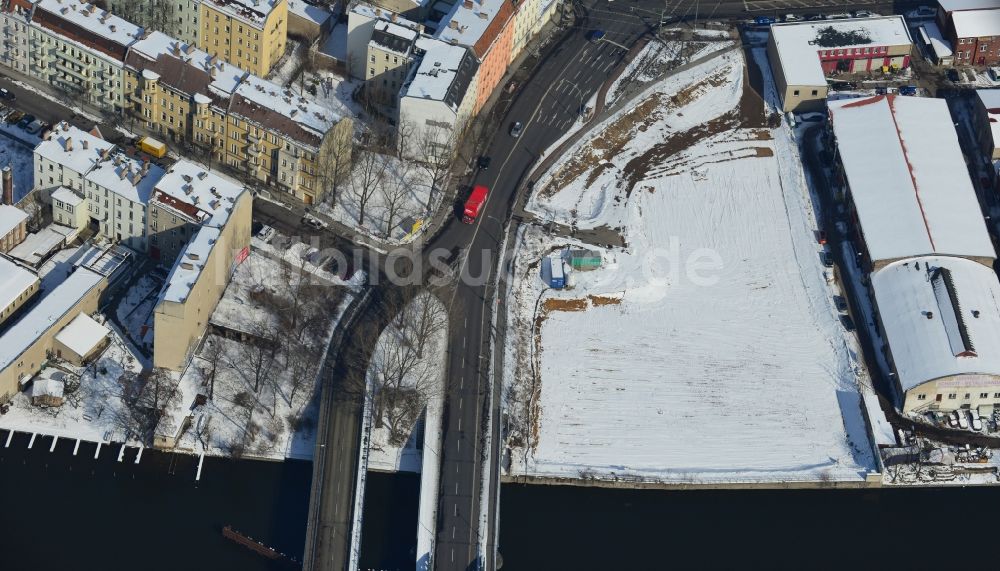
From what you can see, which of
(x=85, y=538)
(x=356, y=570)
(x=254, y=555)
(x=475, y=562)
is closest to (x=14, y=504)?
(x=85, y=538)

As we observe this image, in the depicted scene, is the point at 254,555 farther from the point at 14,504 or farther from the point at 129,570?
the point at 14,504

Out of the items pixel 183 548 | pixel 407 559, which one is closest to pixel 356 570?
pixel 407 559

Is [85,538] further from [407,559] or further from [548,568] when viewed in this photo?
[548,568]

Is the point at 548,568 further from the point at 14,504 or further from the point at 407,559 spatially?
the point at 14,504

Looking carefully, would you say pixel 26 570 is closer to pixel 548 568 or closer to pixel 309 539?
pixel 309 539

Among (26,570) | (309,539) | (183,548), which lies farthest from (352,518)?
(26,570)

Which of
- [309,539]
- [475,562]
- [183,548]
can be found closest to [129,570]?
[183,548]
